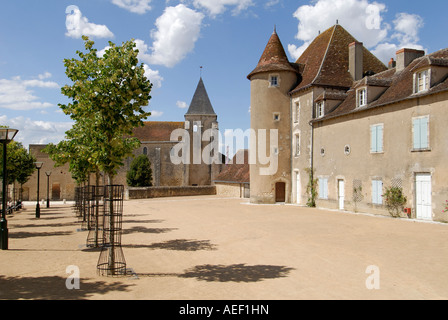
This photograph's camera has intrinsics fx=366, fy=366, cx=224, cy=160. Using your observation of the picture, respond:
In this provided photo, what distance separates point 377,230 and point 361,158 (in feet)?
23.3

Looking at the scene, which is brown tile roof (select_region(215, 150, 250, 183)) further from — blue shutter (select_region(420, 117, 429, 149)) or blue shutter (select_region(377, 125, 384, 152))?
blue shutter (select_region(420, 117, 429, 149))

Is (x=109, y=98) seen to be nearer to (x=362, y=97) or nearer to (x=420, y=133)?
(x=420, y=133)

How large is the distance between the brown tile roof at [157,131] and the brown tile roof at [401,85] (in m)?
36.2

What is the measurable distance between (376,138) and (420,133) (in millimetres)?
2689

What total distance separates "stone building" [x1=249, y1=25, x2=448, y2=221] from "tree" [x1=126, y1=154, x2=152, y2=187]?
21108mm

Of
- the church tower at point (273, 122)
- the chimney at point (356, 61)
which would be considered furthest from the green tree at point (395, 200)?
the church tower at point (273, 122)

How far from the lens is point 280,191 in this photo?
90.4ft

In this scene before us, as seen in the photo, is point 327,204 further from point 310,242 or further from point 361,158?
point 310,242

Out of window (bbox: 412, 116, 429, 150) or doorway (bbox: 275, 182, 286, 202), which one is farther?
doorway (bbox: 275, 182, 286, 202)

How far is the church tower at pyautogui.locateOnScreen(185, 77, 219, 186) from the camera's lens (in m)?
53.2

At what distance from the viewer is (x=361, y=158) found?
63.8ft

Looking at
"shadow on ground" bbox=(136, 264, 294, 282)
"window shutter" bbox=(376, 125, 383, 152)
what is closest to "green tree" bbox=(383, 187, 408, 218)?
"window shutter" bbox=(376, 125, 383, 152)

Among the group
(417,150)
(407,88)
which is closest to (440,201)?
(417,150)

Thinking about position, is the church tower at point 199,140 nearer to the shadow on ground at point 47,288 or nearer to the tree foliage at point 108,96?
the tree foliage at point 108,96
